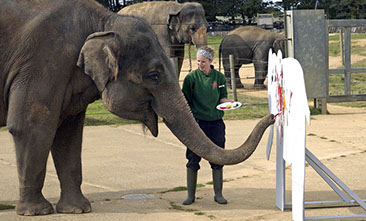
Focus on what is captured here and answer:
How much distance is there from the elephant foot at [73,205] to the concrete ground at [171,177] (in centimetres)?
9

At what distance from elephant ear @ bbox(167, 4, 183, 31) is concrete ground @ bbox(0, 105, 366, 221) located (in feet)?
9.44

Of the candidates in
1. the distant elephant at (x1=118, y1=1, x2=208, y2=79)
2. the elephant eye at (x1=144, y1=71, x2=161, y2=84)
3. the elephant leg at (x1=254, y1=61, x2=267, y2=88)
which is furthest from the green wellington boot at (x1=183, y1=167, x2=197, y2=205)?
the elephant leg at (x1=254, y1=61, x2=267, y2=88)

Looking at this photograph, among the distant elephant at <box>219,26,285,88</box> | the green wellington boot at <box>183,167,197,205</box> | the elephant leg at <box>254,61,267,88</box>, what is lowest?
the elephant leg at <box>254,61,267,88</box>

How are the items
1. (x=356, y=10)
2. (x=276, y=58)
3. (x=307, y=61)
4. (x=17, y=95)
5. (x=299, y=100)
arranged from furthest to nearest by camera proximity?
1. (x=356, y=10)
2. (x=307, y=61)
3. (x=276, y=58)
4. (x=17, y=95)
5. (x=299, y=100)

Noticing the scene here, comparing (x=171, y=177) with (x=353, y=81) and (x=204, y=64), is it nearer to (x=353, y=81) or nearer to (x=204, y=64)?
(x=204, y=64)

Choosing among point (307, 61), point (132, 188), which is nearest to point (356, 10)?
point (307, 61)

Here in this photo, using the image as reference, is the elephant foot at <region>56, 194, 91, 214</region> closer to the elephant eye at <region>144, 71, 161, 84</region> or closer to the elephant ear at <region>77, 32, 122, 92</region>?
the elephant ear at <region>77, 32, 122, 92</region>

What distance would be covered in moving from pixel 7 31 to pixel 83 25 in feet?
2.27

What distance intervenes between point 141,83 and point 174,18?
7.97m

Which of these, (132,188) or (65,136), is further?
(132,188)

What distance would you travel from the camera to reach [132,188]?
7.64 metres

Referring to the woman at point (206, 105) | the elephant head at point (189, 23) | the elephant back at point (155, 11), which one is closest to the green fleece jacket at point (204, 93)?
the woman at point (206, 105)

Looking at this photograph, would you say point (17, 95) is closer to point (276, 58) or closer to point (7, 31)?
point (7, 31)

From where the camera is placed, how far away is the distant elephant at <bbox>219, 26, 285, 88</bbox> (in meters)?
18.2
